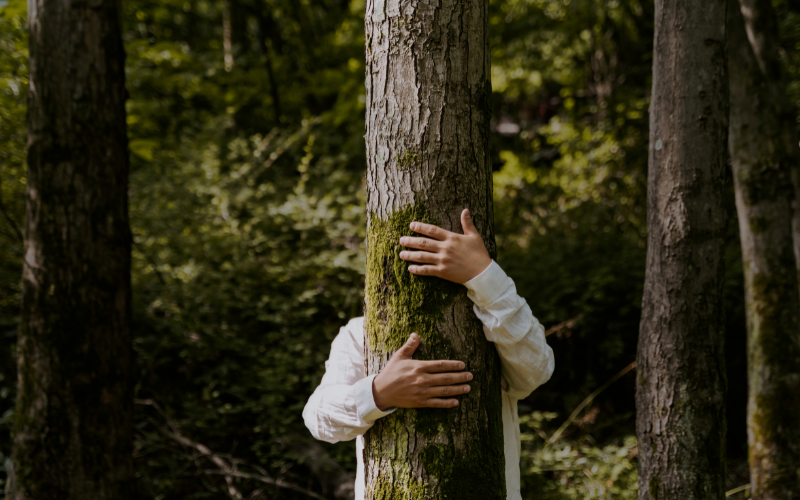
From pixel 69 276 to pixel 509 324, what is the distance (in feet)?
7.49

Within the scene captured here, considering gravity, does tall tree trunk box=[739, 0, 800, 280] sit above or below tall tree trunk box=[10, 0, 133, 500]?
above

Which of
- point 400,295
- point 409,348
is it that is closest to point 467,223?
point 400,295

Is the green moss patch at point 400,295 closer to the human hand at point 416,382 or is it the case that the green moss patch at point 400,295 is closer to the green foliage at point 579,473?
the human hand at point 416,382

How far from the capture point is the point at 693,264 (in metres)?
2.21

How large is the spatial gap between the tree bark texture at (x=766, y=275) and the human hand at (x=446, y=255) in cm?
268

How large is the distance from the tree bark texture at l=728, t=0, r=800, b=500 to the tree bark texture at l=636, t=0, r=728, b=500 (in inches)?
44.5

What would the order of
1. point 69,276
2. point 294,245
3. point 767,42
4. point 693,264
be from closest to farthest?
point 693,264
point 69,276
point 767,42
point 294,245

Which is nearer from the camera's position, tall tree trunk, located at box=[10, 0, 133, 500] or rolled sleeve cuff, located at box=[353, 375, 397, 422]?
rolled sleeve cuff, located at box=[353, 375, 397, 422]

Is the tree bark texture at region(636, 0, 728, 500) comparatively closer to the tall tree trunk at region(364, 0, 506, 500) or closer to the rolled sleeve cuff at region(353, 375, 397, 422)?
the tall tree trunk at region(364, 0, 506, 500)

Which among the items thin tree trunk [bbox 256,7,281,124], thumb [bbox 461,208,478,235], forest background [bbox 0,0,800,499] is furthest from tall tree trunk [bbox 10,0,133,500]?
thin tree trunk [bbox 256,7,281,124]

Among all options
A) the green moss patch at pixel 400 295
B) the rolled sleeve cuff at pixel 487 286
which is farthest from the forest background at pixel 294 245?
the rolled sleeve cuff at pixel 487 286

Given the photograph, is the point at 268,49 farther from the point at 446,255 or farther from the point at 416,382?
the point at 416,382

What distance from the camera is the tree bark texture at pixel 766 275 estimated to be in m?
3.00

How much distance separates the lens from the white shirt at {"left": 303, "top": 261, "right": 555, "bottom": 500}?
4.66 ft
